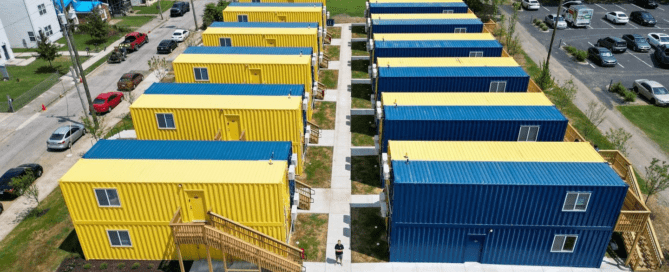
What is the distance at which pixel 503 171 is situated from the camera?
19.7 metres

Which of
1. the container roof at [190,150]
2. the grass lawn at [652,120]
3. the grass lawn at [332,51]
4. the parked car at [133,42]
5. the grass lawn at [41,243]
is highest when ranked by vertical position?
the container roof at [190,150]

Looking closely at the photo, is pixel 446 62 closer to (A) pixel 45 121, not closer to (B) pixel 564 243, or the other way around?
(B) pixel 564 243

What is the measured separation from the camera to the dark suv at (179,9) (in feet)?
216

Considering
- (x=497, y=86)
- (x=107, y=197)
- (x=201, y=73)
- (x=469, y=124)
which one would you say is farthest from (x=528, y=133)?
(x=201, y=73)

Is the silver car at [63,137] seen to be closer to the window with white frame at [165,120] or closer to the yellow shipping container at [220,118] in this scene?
the yellow shipping container at [220,118]

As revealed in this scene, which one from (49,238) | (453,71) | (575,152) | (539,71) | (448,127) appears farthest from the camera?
(539,71)

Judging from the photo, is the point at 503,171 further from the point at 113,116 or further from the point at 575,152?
the point at 113,116

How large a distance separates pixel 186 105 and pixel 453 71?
1896cm

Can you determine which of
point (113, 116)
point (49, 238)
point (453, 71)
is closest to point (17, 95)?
point (113, 116)

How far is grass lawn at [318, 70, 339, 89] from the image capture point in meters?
41.6

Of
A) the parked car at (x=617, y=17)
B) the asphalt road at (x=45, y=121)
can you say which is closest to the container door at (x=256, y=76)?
the asphalt road at (x=45, y=121)

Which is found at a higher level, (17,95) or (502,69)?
(502,69)

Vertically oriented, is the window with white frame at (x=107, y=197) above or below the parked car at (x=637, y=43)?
above

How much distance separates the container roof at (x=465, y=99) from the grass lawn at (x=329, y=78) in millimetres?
13833
